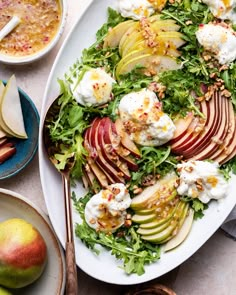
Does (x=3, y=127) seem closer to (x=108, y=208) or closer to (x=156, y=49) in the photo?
(x=108, y=208)

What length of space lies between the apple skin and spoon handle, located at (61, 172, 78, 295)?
13 cm

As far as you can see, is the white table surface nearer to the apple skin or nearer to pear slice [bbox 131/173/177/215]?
the apple skin

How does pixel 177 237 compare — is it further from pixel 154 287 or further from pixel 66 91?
pixel 66 91

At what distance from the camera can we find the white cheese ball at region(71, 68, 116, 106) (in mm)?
2574

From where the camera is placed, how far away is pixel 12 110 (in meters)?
2.75

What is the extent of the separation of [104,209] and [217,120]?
56 centimetres

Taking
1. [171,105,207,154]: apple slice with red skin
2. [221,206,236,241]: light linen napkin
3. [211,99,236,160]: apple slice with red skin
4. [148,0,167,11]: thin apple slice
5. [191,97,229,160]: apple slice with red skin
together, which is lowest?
[221,206,236,241]: light linen napkin

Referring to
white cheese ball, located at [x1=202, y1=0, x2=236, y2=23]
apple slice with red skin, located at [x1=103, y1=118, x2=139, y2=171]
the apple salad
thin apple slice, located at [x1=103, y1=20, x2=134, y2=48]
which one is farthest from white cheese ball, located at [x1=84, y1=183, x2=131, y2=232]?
white cheese ball, located at [x1=202, y1=0, x2=236, y2=23]

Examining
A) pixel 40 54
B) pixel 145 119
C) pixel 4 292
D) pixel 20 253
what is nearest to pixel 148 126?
pixel 145 119

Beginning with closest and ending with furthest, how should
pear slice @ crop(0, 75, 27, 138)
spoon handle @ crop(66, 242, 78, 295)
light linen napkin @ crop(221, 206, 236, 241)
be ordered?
spoon handle @ crop(66, 242, 78, 295)
pear slice @ crop(0, 75, 27, 138)
light linen napkin @ crop(221, 206, 236, 241)

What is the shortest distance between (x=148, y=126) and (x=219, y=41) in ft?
1.42

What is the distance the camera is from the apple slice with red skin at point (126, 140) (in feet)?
8.48

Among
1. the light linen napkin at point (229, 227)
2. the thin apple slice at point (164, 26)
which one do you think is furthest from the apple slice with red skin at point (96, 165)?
the light linen napkin at point (229, 227)

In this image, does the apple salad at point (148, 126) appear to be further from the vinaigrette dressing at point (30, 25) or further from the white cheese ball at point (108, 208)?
the vinaigrette dressing at point (30, 25)
